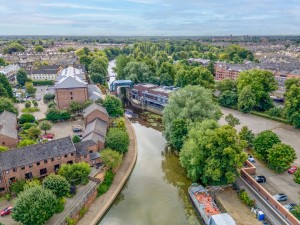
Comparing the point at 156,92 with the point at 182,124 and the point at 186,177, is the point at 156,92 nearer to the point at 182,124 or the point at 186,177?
the point at 182,124

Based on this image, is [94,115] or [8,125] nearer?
[8,125]

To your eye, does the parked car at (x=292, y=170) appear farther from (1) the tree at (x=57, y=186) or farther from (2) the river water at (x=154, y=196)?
(1) the tree at (x=57, y=186)

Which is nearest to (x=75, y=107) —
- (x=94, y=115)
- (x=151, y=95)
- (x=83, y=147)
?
(x=94, y=115)

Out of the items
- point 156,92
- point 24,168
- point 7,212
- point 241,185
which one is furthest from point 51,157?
point 156,92

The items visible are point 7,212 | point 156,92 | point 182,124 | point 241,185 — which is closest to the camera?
point 7,212

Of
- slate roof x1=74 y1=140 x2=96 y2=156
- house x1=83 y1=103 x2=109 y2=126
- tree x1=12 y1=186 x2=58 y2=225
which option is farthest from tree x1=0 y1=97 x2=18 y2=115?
tree x1=12 y1=186 x2=58 y2=225

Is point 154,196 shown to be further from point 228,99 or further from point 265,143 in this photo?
point 228,99

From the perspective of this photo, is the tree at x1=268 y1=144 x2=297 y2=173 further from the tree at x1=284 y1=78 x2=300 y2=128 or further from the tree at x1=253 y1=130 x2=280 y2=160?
the tree at x1=284 y1=78 x2=300 y2=128
